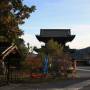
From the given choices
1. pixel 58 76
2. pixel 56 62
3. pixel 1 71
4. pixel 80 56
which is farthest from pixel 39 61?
pixel 80 56

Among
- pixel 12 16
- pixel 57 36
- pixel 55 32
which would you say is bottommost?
pixel 12 16

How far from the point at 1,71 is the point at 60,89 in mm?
11842

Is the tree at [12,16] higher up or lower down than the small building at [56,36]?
lower down

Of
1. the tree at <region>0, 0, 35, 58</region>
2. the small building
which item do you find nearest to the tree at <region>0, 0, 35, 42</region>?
the tree at <region>0, 0, 35, 58</region>

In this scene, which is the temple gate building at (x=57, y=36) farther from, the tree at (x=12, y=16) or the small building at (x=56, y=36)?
the tree at (x=12, y=16)

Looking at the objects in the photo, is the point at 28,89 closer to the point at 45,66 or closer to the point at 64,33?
the point at 45,66

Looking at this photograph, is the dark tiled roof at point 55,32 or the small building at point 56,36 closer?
the small building at point 56,36

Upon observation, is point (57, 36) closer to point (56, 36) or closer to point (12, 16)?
point (56, 36)

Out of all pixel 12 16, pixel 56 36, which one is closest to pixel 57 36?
pixel 56 36

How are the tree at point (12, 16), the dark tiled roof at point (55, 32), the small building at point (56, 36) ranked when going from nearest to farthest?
the tree at point (12, 16)
the small building at point (56, 36)
the dark tiled roof at point (55, 32)

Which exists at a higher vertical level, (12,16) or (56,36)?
(56,36)

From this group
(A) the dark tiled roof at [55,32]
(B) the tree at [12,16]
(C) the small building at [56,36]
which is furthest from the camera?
(A) the dark tiled roof at [55,32]

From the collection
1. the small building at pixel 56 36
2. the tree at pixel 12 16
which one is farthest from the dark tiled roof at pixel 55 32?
the tree at pixel 12 16

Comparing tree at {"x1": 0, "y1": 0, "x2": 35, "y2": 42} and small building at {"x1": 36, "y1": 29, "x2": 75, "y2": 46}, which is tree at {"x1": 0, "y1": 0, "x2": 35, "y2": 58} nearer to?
tree at {"x1": 0, "y1": 0, "x2": 35, "y2": 42}
